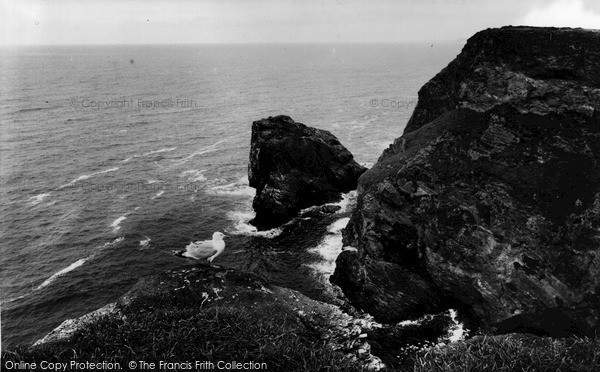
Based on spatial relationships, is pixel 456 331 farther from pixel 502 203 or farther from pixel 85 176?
pixel 85 176

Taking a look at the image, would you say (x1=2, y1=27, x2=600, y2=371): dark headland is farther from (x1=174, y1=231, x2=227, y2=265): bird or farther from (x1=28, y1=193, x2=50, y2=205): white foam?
(x1=28, y1=193, x2=50, y2=205): white foam

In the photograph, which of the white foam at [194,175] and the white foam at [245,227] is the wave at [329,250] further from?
the white foam at [194,175]

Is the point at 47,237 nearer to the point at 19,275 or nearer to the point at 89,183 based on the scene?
the point at 19,275

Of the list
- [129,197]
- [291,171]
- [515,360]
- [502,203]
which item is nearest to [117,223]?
[129,197]

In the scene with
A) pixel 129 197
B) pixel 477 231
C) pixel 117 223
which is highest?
pixel 477 231

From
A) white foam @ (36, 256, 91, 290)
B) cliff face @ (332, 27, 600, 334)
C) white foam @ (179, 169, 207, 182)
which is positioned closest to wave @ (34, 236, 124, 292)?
white foam @ (36, 256, 91, 290)

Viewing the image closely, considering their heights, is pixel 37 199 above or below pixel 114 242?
above

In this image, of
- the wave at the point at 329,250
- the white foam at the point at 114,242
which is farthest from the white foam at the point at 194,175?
the wave at the point at 329,250

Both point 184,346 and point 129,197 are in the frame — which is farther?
point 129,197
